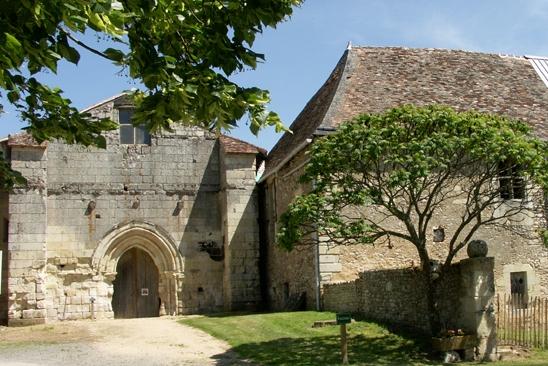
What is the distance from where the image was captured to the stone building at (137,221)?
19.2 meters

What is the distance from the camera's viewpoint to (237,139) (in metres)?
21.0

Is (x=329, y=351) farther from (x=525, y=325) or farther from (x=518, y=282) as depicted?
(x=518, y=282)

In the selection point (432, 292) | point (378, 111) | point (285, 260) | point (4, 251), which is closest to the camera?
point (432, 292)

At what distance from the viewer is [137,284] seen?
20828mm

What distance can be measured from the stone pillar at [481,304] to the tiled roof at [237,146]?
1026cm

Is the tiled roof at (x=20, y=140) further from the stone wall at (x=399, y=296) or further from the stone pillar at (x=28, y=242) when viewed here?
the stone wall at (x=399, y=296)

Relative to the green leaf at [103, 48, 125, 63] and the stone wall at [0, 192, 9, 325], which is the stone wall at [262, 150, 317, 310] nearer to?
the stone wall at [0, 192, 9, 325]

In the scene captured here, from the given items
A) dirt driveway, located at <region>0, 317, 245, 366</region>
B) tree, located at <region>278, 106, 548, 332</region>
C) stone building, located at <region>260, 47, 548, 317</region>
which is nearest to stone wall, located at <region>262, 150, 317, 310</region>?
stone building, located at <region>260, 47, 548, 317</region>

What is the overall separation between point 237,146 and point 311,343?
9519 mm

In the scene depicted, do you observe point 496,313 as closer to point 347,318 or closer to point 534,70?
point 347,318

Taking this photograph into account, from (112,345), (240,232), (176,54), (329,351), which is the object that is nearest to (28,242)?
(240,232)

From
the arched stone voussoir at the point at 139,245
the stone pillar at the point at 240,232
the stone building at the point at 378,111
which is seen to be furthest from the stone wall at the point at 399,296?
the arched stone voussoir at the point at 139,245

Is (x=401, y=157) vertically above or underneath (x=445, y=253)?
above

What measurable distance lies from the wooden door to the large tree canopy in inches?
641
